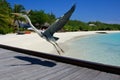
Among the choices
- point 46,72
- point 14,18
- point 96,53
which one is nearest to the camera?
point 46,72

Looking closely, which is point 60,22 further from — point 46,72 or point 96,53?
point 96,53

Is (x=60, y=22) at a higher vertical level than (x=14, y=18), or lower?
lower

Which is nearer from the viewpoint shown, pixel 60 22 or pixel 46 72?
pixel 46 72

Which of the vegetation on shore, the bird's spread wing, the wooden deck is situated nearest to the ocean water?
the bird's spread wing

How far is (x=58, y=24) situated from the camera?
20.2ft

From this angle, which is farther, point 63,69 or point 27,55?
point 27,55

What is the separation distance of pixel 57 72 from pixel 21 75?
0.93 metres

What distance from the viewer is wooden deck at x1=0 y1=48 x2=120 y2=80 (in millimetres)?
5043

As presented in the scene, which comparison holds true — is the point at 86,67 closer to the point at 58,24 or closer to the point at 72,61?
the point at 72,61

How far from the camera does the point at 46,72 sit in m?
5.49

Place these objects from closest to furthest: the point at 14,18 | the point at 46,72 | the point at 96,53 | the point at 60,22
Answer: the point at 46,72 → the point at 60,22 → the point at 96,53 → the point at 14,18

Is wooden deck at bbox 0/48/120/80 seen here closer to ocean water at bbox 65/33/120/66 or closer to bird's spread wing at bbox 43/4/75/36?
bird's spread wing at bbox 43/4/75/36

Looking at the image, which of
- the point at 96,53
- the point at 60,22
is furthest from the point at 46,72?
the point at 96,53

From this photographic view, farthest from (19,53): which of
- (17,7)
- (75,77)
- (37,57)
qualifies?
(17,7)
